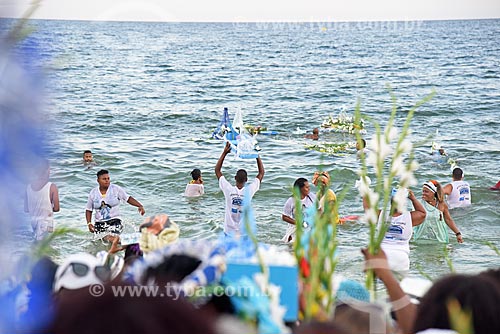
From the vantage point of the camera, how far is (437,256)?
994 centimetres

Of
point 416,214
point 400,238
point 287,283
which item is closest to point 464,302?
point 287,283

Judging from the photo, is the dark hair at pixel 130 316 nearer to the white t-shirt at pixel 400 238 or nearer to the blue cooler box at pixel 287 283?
the blue cooler box at pixel 287 283

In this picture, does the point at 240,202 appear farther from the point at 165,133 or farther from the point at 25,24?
the point at 165,133

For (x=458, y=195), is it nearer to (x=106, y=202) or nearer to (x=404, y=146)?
(x=106, y=202)

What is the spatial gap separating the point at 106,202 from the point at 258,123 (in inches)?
662

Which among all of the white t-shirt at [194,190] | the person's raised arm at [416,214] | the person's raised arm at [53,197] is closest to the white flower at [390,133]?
the person's raised arm at [416,214]

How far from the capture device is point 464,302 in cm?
211

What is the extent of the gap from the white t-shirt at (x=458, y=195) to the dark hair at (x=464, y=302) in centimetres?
1006

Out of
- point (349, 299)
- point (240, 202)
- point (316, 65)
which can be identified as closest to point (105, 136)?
point (240, 202)

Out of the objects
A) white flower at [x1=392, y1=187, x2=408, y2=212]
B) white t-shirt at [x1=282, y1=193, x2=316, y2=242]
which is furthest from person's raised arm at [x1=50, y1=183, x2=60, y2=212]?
white flower at [x1=392, y1=187, x2=408, y2=212]

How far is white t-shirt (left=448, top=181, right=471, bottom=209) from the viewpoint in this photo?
11.9 meters

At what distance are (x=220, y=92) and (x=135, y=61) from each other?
26983mm

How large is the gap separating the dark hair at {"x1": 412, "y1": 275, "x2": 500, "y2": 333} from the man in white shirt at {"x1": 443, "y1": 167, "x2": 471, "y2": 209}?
9983 mm

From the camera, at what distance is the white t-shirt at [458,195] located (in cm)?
1193
